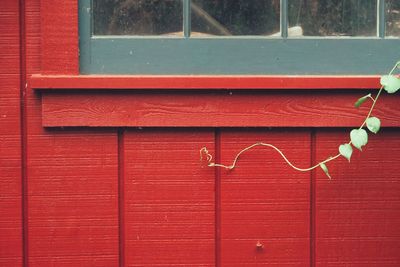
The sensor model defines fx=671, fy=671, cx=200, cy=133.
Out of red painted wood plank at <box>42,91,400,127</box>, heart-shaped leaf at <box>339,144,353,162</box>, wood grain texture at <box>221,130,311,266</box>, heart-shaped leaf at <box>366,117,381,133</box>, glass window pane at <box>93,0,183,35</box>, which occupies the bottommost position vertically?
wood grain texture at <box>221,130,311,266</box>

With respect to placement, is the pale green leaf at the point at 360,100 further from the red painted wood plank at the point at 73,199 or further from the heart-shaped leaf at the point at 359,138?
the red painted wood plank at the point at 73,199

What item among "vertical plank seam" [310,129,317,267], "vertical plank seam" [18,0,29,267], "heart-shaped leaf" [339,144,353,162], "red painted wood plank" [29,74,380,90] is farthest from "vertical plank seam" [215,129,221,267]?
"vertical plank seam" [18,0,29,267]

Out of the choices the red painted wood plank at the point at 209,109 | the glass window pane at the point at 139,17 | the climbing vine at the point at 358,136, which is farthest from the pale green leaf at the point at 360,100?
the glass window pane at the point at 139,17

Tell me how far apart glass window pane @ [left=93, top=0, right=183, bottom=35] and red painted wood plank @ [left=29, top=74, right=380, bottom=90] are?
7.3 inches

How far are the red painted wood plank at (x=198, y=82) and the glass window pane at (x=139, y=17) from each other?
0.19 m

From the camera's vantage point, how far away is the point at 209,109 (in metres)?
2.21

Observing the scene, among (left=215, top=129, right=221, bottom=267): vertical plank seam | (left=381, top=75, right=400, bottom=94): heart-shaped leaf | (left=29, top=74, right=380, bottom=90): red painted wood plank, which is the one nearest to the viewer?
(left=381, top=75, right=400, bottom=94): heart-shaped leaf

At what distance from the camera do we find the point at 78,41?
2.22 m

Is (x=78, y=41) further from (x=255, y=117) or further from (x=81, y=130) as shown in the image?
(x=255, y=117)

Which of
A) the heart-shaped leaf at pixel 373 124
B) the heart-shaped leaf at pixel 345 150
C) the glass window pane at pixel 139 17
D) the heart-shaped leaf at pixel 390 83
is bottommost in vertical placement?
the heart-shaped leaf at pixel 345 150

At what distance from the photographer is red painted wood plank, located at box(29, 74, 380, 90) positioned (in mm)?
2158

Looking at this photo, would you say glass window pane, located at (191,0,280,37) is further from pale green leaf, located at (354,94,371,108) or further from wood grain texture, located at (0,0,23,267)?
wood grain texture, located at (0,0,23,267)

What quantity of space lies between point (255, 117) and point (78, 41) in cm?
64

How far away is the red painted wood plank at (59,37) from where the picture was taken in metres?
2.19
